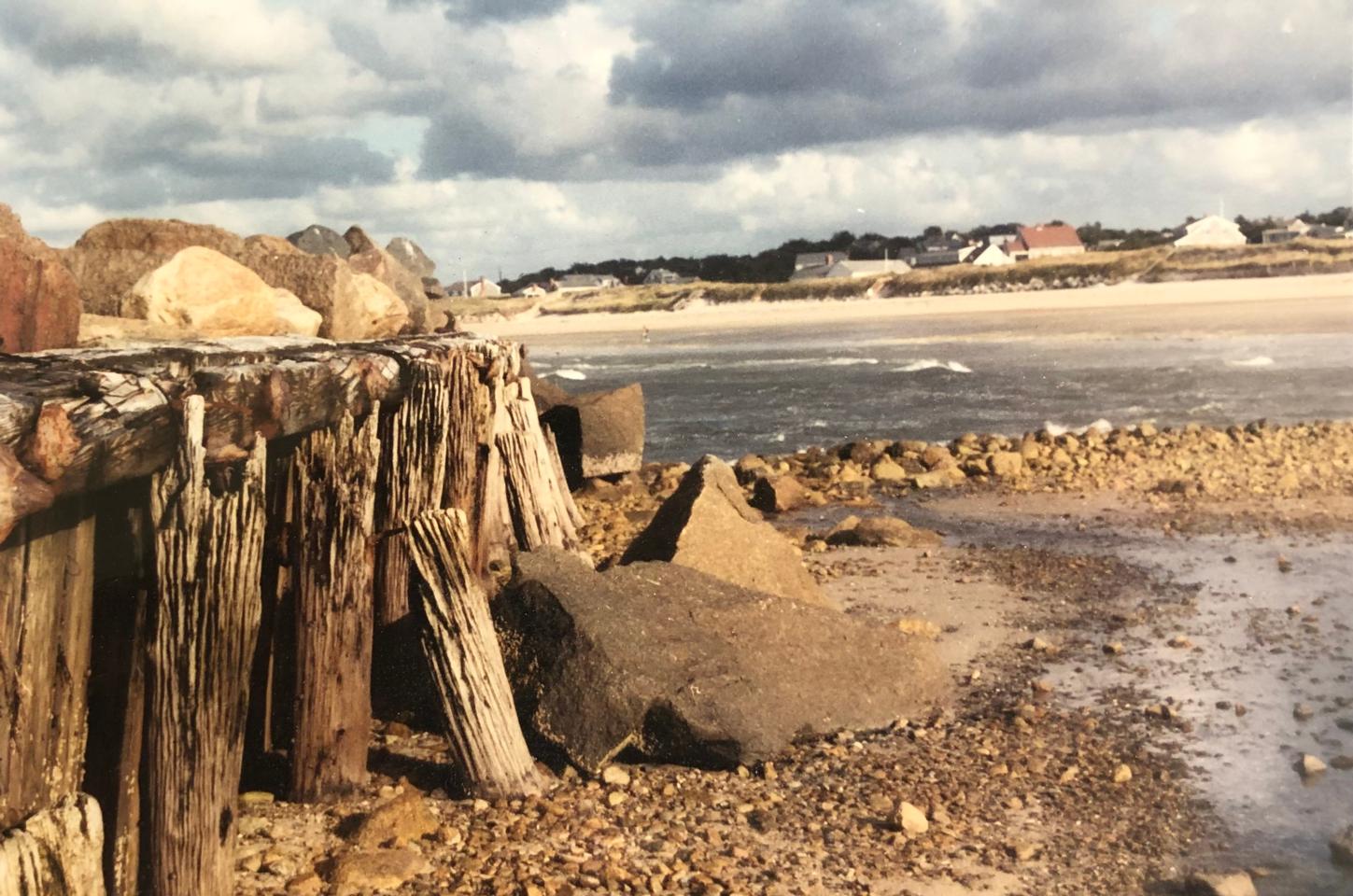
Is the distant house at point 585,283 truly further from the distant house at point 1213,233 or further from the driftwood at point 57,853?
the driftwood at point 57,853

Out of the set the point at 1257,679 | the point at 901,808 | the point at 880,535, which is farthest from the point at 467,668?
the point at 880,535

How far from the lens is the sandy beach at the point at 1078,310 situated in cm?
4725

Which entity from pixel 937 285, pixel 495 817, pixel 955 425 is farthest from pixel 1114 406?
pixel 937 285

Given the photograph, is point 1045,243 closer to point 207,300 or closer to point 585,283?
point 585,283

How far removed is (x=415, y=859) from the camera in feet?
15.6

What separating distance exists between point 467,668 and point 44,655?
195 centimetres

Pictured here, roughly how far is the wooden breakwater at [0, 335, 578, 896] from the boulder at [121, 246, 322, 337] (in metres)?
2.80

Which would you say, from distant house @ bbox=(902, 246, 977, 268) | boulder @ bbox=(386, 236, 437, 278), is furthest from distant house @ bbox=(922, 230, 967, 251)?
boulder @ bbox=(386, 236, 437, 278)

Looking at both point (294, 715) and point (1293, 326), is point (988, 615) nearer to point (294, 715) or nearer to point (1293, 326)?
point (294, 715)

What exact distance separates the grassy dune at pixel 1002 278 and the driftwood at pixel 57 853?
52.5 m

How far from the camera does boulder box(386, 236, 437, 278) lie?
19.1 m

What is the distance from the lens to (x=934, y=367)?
3878 centimetres

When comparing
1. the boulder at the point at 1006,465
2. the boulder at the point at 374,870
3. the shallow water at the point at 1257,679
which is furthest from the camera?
the boulder at the point at 1006,465

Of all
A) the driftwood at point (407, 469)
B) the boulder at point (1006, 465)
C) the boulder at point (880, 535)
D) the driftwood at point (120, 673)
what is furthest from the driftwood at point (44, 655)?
the boulder at point (1006, 465)
